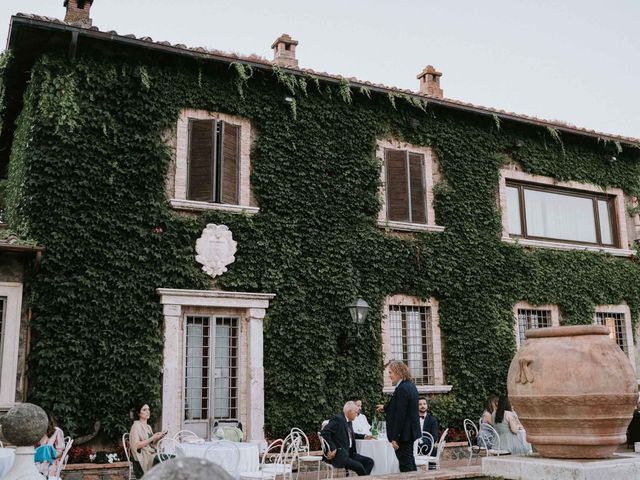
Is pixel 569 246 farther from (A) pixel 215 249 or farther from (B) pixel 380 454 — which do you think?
(A) pixel 215 249

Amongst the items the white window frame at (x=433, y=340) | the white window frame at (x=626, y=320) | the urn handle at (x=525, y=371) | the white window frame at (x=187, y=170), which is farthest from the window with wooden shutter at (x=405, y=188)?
the urn handle at (x=525, y=371)

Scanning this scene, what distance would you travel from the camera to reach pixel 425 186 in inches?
534

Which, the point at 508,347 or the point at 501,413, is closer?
the point at 501,413

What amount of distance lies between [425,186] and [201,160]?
4.62 m

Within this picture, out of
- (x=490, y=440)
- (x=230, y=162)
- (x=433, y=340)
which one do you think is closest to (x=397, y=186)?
(x=433, y=340)

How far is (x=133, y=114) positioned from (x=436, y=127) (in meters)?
6.16

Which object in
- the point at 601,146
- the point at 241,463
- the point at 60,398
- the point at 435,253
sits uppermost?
the point at 601,146

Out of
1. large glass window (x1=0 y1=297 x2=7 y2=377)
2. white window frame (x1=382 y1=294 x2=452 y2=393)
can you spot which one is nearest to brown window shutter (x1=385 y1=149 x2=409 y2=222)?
white window frame (x1=382 y1=294 x2=452 y2=393)

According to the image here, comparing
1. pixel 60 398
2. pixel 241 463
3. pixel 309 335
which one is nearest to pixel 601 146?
pixel 309 335

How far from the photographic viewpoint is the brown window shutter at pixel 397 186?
13.1 metres

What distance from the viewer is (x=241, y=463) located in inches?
326

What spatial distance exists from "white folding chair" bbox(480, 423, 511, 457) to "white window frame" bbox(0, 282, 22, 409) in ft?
22.6

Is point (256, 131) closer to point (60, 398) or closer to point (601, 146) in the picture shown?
point (60, 398)

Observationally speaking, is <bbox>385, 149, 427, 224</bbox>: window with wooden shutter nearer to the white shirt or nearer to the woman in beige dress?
the white shirt
